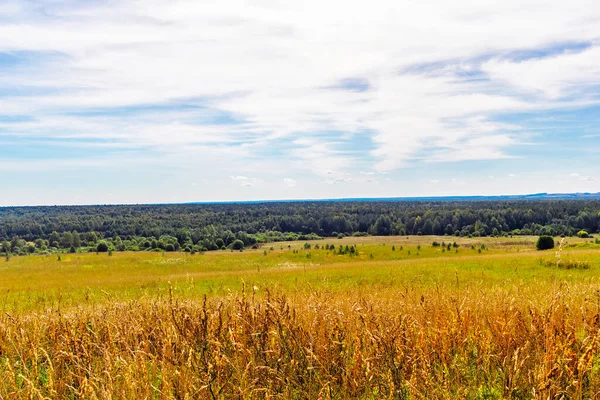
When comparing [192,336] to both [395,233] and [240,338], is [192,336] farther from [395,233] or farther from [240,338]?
[395,233]

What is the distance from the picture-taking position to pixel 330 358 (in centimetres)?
444

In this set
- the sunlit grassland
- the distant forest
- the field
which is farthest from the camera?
the distant forest

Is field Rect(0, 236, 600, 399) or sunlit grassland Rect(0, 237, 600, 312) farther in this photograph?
sunlit grassland Rect(0, 237, 600, 312)

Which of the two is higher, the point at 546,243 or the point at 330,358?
the point at 330,358

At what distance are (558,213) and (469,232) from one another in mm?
36892

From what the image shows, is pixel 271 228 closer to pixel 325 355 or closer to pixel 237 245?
pixel 237 245

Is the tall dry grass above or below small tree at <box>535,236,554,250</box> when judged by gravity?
above

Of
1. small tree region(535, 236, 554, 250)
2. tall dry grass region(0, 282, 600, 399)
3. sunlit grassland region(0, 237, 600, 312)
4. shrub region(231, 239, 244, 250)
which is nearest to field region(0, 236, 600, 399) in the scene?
tall dry grass region(0, 282, 600, 399)

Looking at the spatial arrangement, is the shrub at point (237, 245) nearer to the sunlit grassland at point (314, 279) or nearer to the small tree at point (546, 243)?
the sunlit grassland at point (314, 279)

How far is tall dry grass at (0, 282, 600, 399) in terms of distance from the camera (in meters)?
3.74

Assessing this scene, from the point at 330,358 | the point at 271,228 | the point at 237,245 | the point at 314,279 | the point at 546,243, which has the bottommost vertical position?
the point at 237,245

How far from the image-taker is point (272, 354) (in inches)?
180

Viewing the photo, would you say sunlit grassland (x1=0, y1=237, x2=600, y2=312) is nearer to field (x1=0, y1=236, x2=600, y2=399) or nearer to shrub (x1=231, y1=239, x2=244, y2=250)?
field (x1=0, y1=236, x2=600, y2=399)

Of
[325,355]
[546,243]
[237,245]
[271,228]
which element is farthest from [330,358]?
[271,228]
